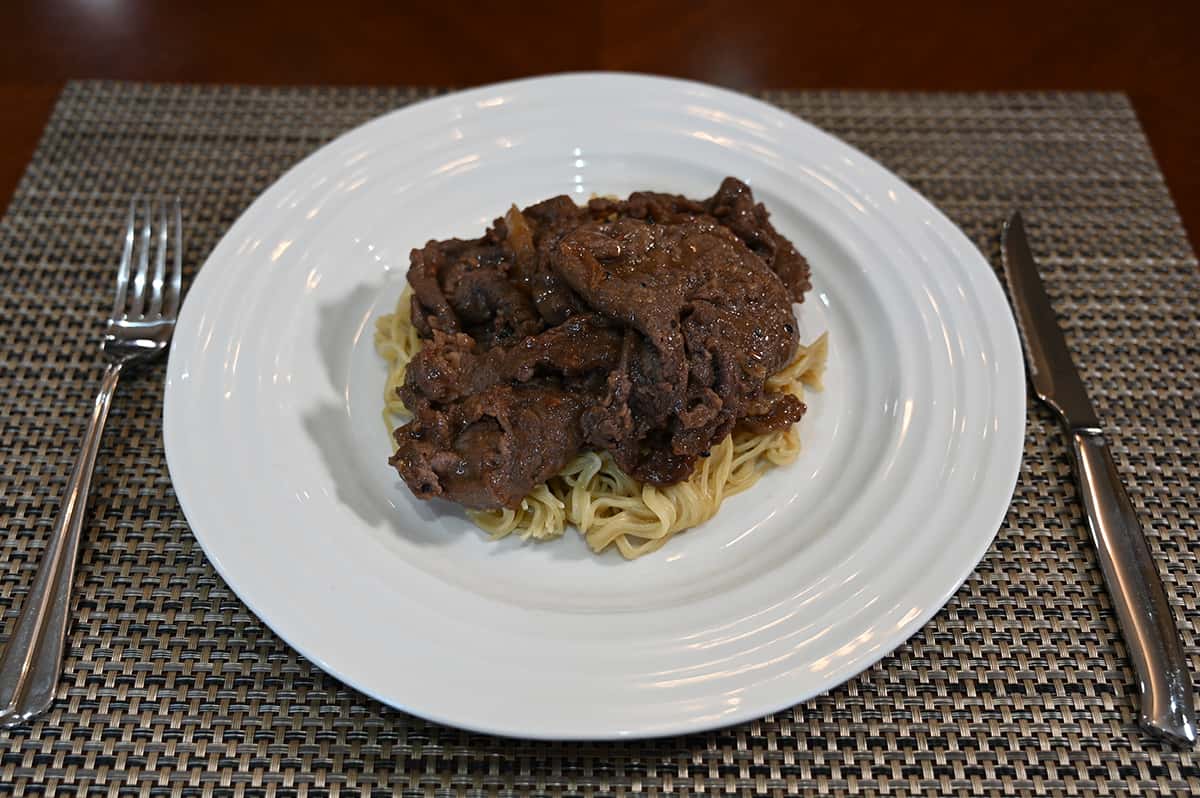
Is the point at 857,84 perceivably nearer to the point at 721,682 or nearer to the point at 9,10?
the point at 721,682

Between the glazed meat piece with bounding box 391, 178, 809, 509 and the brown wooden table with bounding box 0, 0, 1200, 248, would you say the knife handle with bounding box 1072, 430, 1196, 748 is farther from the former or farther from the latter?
the brown wooden table with bounding box 0, 0, 1200, 248

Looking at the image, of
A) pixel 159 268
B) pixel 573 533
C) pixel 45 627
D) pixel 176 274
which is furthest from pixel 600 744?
pixel 159 268

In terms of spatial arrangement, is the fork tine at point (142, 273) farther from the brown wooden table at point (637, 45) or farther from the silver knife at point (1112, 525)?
the silver knife at point (1112, 525)

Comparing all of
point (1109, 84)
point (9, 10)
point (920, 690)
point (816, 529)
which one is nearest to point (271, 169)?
point (9, 10)

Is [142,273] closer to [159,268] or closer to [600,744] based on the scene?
[159,268]

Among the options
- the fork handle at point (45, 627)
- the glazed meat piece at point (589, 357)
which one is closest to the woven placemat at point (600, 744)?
the fork handle at point (45, 627)

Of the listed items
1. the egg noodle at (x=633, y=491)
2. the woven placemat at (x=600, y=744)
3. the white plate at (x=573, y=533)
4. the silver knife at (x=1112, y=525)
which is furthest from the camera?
the egg noodle at (x=633, y=491)
